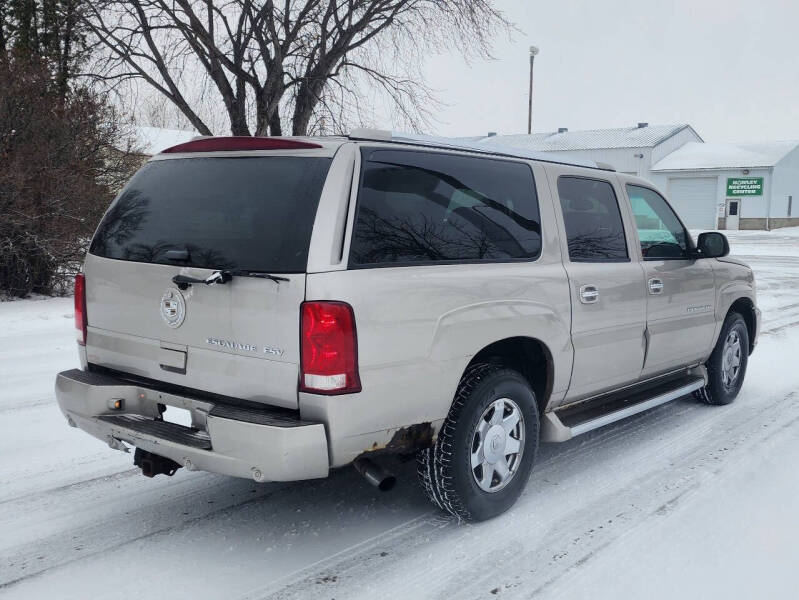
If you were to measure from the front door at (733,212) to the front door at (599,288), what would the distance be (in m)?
46.0

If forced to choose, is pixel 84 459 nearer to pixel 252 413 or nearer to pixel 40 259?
pixel 252 413

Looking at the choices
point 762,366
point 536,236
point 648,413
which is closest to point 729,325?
point 648,413

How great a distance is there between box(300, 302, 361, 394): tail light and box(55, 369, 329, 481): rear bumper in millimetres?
180

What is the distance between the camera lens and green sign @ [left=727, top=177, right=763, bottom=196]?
46406 millimetres

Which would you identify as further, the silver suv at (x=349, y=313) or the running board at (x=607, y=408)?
the running board at (x=607, y=408)

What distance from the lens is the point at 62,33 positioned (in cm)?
1733

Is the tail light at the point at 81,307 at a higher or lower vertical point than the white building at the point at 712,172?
lower

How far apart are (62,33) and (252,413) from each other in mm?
16786

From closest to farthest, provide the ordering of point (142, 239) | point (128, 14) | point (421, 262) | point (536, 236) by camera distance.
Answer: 1. point (421, 262)
2. point (142, 239)
3. point (536, 236)
4. point (128, 14)

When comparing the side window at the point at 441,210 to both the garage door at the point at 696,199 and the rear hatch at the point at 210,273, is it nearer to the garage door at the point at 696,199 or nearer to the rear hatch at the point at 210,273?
the rear hatch at the point at 210,273

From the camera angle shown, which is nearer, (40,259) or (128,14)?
(40,259)

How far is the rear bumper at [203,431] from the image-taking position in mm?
3154

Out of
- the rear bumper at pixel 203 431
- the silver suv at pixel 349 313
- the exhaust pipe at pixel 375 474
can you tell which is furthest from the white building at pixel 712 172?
the exhaust pipe at pixel 375 474

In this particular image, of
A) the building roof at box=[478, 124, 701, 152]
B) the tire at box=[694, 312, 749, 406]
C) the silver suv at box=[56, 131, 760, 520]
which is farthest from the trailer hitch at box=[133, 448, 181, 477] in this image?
the building roof at box=[478, 124, 701, 152]
